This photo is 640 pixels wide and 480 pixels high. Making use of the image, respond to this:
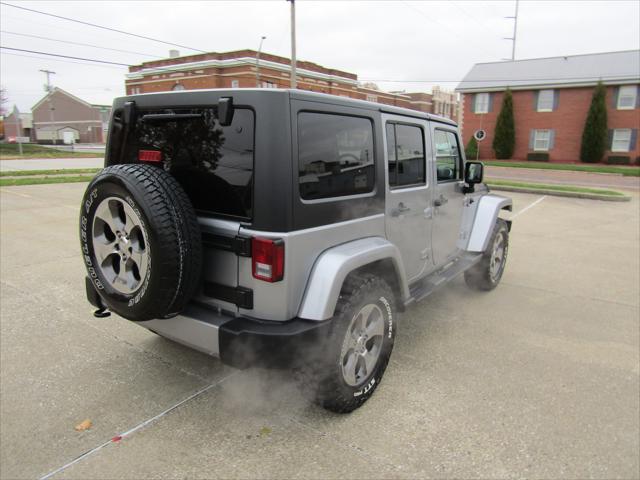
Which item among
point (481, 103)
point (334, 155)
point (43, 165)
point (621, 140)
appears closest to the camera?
point (334, 155)

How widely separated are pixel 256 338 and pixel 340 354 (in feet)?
1.66

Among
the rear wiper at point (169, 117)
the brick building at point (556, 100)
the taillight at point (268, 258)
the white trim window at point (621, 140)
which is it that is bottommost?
the taillight at point (268, 258)

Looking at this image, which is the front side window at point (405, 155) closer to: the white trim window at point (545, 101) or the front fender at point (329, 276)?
the front fender at point (329, 276)

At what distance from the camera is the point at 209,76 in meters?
44.8

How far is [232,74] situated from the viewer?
43875mm

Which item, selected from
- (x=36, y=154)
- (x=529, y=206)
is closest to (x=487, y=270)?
(x=529, y=206)

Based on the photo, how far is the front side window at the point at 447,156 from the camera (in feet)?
13.4

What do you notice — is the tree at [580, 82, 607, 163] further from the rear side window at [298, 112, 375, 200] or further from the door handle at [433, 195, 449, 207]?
the rear side window at [298, 112, 375, 200]

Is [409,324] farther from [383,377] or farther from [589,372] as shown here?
[589,372]

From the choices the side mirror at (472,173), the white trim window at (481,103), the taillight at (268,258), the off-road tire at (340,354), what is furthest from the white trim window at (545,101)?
the taillight at (268,258)

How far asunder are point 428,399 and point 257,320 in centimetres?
132

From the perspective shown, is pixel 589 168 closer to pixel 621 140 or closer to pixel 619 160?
pixel 619 160

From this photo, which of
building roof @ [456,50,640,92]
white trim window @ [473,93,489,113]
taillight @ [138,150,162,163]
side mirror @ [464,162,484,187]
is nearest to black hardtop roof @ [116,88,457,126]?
taillight @ [138,150,162,163]

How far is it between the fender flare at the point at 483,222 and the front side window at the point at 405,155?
1.40 meters
